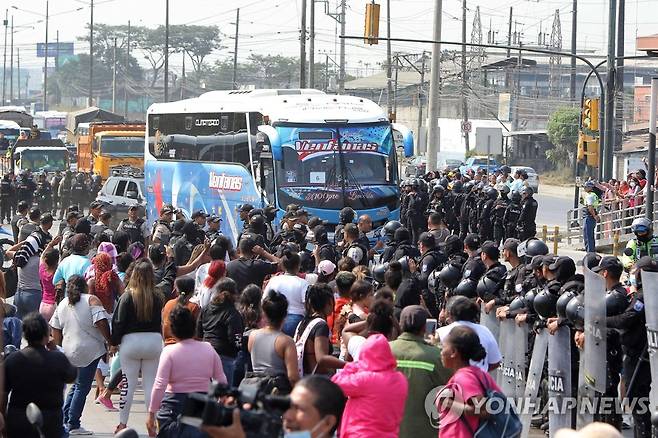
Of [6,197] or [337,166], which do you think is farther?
[6,197]

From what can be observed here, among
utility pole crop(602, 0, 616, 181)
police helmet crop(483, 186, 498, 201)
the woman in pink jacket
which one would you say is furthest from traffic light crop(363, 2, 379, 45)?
the woman in pink jacket

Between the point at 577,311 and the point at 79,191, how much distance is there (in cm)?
3327

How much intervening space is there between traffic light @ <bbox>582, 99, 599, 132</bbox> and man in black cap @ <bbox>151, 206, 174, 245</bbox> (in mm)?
15331

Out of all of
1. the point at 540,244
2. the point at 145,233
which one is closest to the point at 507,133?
the point at 145,233

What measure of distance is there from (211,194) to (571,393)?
18.8 m

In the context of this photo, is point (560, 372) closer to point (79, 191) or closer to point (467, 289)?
point (467, 289)

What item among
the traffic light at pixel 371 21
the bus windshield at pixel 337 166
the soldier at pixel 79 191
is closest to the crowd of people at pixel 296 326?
the bus windshield at pixel 337 166

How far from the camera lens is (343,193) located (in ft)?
81.7

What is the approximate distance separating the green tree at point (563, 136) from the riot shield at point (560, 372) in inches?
2576

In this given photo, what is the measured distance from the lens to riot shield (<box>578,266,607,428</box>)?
9359 mm

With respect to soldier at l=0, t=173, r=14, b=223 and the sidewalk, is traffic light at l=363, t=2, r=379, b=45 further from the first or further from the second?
the sidewalk

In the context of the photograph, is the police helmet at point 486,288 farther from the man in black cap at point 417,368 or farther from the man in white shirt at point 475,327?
the man in black cap at point 417,368

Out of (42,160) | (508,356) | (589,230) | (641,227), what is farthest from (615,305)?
(42,160)

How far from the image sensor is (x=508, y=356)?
1070cm
